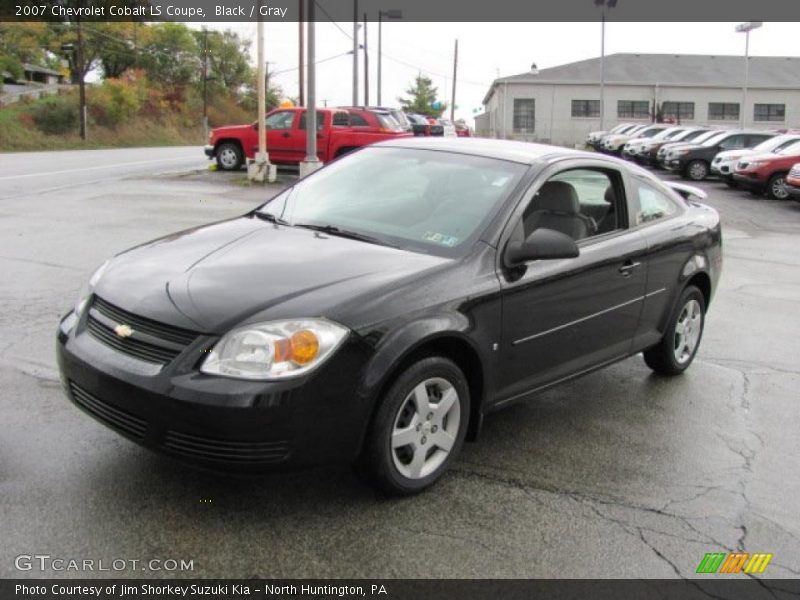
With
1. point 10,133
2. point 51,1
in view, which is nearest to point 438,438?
point 10,133

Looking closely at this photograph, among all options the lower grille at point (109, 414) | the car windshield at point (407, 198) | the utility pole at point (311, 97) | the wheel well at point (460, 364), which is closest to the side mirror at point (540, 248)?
the car windshield at point (407, 198)

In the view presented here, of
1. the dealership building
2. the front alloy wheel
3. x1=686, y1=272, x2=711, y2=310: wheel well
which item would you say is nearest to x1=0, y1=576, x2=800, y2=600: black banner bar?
the front alloy wheel

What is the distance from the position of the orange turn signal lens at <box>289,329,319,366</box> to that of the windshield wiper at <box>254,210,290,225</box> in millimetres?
1423

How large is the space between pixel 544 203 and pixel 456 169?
0.53 m

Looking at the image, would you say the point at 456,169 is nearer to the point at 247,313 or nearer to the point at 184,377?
the point at 247,313

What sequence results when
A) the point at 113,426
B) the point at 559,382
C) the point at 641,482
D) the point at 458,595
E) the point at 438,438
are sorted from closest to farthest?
the point at 458,595, the point at 113,426, the point at 438,438, the point at 641,482, the point at 559,382

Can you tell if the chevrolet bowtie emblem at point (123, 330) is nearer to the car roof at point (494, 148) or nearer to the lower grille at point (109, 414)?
the lower grille at point (109, 414)

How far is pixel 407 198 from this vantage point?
4.52 meters

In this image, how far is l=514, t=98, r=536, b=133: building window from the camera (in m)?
56.9

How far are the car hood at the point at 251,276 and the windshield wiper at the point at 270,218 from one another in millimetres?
247

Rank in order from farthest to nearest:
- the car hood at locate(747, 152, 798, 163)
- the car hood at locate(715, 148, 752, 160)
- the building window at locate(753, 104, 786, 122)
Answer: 1. the building window at locate(753, 104, 786, 122)
2. the car hood at locate(715, 148, 752, 160)
3. the car hood at locate(747, 152, 798, 163)

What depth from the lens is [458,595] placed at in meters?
2.95

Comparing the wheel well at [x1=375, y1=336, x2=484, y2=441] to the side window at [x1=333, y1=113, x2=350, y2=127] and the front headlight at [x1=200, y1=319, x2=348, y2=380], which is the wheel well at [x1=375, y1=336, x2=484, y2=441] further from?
the side window at [x1=333, y1=113, x2=350, y2=127]

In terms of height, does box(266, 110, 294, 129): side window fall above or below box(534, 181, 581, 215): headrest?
above
